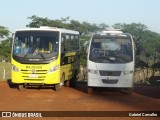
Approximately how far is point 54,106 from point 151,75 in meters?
14.3

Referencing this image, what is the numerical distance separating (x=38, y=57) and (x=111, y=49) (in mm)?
3298

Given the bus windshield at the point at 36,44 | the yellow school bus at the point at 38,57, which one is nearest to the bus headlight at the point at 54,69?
the yellow school bus at the point at 38,57

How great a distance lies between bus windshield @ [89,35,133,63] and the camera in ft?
60.6

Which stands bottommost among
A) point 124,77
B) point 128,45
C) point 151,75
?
point 151,75

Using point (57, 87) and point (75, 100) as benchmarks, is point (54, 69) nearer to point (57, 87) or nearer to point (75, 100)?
point (57, 87)

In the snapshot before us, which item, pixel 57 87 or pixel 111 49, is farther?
pixel 57 87

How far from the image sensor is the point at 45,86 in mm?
20953

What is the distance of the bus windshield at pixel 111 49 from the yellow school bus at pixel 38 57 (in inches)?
66.5

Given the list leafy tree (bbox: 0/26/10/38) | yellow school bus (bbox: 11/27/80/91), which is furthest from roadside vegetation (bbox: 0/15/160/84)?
yellow school bus (bbox: 11/27/80/91)

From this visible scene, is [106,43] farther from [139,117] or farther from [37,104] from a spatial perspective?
[139,117]

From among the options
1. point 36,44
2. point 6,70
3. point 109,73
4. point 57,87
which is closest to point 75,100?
point 109,73

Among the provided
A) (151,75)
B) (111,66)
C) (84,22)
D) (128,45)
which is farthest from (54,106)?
(84,22)

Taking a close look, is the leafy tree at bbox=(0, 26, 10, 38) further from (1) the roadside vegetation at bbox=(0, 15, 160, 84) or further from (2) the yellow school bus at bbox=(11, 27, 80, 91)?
(2) the yellow school bus at bbox=(11, 27, 80, 91)

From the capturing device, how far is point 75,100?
55.0 feet
